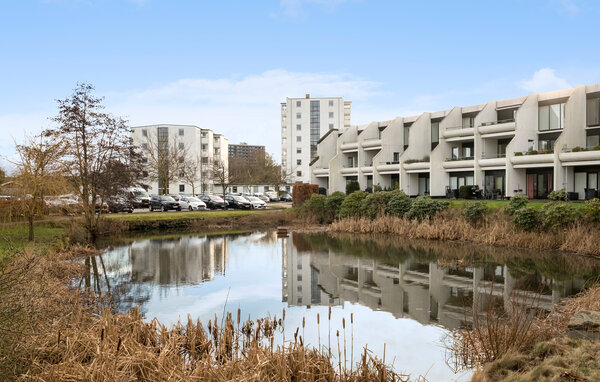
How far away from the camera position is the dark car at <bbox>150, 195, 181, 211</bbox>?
153 ft

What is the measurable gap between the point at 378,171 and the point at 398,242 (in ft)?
81.3

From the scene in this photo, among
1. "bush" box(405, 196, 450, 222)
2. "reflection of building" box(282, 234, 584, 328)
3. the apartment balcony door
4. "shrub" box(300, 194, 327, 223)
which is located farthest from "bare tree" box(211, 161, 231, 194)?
"reflection of building" box(282, 234, 584, 328)

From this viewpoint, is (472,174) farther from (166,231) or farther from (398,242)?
(166,231)

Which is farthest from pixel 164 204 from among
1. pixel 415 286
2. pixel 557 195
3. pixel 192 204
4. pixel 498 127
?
pixel 415 286

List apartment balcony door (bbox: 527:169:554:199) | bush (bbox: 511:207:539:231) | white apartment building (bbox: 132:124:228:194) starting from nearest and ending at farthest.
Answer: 1. bush (bbox: 511:207:539:231)
2. apartment balcony door (bbox: 527:169:554:199)
3. white apartment building (bbox: 132:124:228:194)

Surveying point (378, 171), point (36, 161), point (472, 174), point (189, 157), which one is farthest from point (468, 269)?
point (189, 157)

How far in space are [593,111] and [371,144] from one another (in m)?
22.9

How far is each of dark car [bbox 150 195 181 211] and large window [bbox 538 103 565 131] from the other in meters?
35.5

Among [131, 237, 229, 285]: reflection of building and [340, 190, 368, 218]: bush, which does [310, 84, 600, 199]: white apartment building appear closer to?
[340, 190, 368, 218]: bush

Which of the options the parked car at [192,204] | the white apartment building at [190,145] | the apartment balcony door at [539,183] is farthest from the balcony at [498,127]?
the white apartment building at [190,145]

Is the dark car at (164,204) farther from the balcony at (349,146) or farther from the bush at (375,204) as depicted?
the balcony at (349,146)

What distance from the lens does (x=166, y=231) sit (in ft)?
114

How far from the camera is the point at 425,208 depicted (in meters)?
30.1

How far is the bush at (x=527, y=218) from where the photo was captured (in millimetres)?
23656
